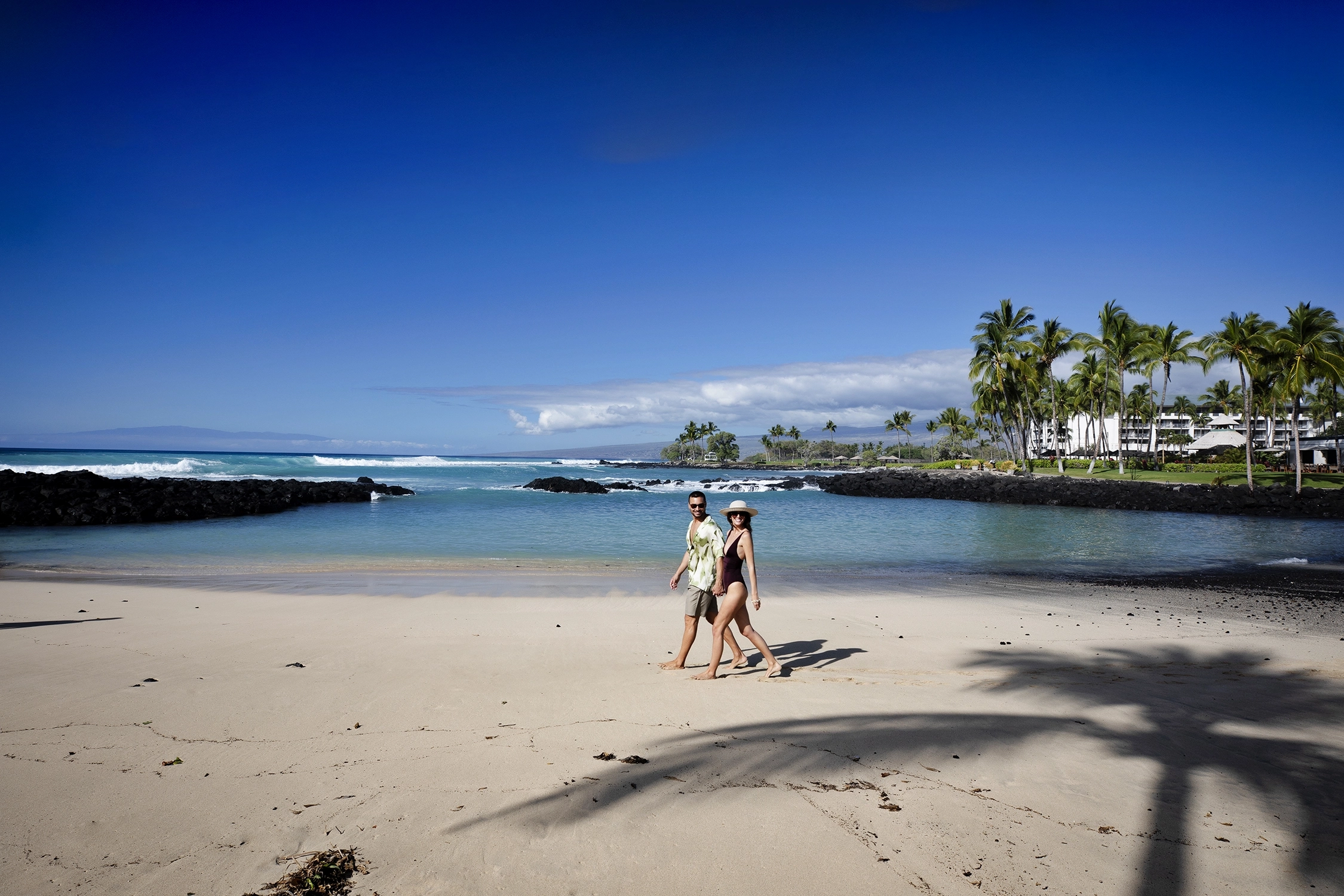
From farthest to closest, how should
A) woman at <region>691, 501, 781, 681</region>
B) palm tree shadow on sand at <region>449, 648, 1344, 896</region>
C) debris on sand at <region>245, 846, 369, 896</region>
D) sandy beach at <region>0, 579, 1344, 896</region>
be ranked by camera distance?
woman at <region>691, 501, 781, 681</region> < palm tree shadow on sand at <region>449, 648, 1344, 896</region> < sandy beach at <region>0, 579, 1344, 896</region> < debris on sand at <region>245, 846, 369, 896</region>

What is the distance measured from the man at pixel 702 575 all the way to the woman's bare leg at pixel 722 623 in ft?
0.30

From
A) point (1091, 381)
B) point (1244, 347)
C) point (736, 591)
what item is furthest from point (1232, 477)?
point (736, 591)

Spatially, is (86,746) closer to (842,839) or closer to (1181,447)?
(842,839)

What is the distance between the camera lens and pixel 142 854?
323 centimetres

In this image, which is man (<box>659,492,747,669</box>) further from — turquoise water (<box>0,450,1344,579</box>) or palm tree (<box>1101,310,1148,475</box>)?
palm tree (<box>1101,310,1148,475</box>)

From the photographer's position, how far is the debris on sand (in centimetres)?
296

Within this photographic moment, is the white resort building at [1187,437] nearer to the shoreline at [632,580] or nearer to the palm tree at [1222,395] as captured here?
the palm tree at [1222,395]

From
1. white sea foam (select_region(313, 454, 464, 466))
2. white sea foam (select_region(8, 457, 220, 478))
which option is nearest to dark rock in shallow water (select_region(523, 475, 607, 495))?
white sea foam (select_region(8, 457, 220, 478))

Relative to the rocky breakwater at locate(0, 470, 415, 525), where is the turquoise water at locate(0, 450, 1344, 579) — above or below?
below

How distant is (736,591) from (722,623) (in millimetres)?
314

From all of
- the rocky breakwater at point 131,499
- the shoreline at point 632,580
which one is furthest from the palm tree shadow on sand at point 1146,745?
the rocky breakwater at point 131,499

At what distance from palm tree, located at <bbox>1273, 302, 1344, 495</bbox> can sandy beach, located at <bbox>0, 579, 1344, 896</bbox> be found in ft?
128

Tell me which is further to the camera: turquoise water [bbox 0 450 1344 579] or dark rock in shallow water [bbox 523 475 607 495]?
dark rock in shallow water [bbox 523 475 607 495]

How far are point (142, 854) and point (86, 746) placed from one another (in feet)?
5.47
